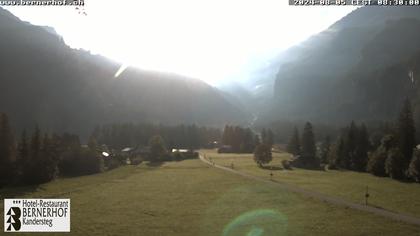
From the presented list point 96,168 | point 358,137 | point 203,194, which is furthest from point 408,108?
point 96,168

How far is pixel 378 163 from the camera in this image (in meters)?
113

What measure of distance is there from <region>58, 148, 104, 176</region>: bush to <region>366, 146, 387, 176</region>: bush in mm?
71410

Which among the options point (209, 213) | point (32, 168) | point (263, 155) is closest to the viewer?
point (209, 213)

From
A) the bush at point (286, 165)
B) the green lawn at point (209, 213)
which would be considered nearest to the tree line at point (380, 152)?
the bush at point (286, 165)

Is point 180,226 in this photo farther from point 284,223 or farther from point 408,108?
point 408,108

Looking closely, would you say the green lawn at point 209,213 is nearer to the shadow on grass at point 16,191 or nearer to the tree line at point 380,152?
the shadow on grass at point 16,191

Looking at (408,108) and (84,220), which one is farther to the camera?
(408,108)

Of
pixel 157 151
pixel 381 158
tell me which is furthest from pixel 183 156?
pixel 381 158

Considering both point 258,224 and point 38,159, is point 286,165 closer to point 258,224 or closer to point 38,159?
point 38,159

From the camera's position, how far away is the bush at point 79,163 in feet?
398

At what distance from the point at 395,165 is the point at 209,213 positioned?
210ft

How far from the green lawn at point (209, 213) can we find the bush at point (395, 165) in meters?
36.1

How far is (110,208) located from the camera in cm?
6075

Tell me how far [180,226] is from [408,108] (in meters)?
94.7
